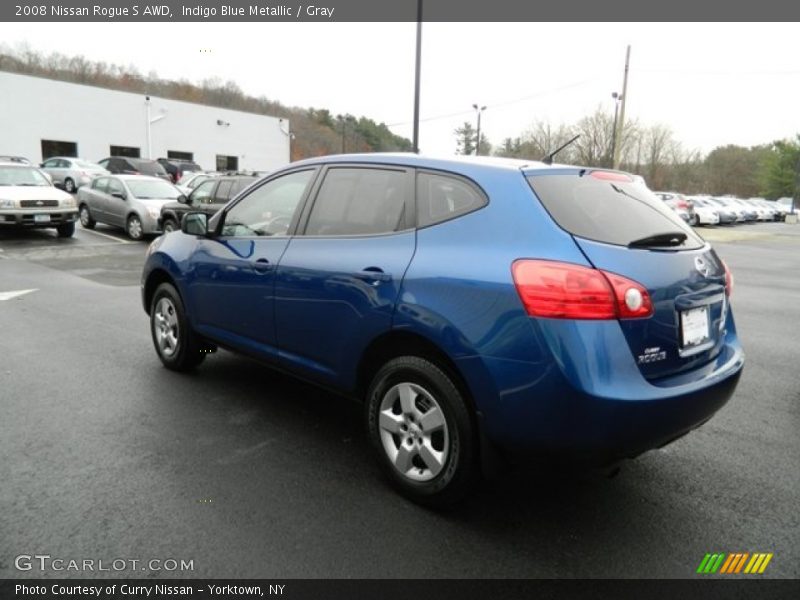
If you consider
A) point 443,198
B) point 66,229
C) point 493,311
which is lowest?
point 66,229

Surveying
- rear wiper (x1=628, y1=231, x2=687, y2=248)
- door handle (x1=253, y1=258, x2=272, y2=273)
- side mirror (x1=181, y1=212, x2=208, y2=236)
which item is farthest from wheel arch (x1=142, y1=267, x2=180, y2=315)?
rear wiper (x1=628, y1=231, x2=687, y2=248)

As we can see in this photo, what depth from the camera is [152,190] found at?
14633 mm

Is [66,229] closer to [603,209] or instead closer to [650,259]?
[603,209]

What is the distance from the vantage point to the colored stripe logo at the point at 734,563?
2549 mm

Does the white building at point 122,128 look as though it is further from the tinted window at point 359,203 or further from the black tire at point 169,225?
the tinted window at point 359,203

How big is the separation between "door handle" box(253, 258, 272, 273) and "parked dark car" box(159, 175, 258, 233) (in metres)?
8.52

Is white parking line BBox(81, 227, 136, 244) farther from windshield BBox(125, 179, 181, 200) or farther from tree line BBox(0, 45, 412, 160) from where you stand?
tree line BBox(0, 45, 412, 160)

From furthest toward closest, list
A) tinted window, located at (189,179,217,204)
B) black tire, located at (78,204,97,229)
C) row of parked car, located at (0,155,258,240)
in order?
black tire, located at (78,204,97,229) → tinted window, located at (189,179,217,204) → row of parked car, located at (0,155,258,240)

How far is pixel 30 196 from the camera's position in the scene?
12.8 meters

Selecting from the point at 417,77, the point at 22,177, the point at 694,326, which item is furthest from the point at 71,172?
the point at 694,326

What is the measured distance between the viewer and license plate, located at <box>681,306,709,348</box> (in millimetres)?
2725

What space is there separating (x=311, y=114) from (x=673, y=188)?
172ft

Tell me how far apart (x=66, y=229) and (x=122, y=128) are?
29.5 meters

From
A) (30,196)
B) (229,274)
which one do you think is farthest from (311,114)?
(229,274)
